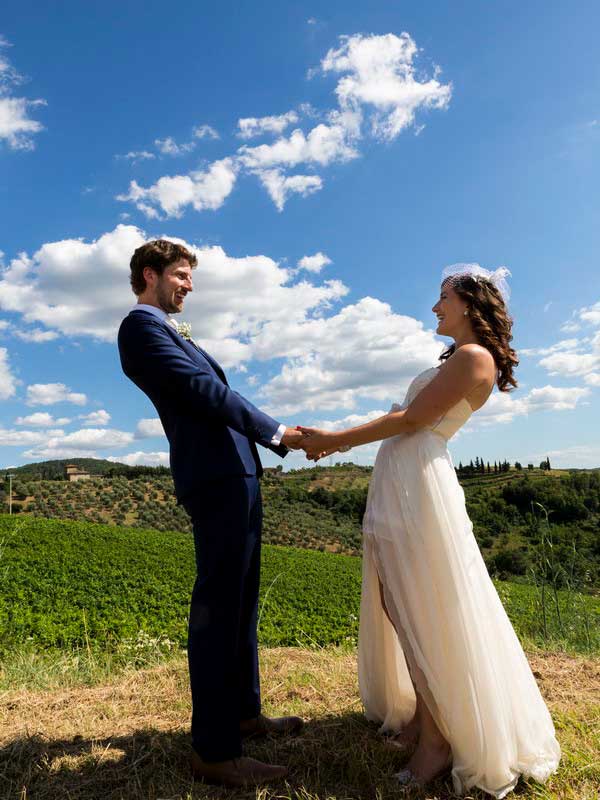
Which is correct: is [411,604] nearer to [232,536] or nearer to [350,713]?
[232,536]

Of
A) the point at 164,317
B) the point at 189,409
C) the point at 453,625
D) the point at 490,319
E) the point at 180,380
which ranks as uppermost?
the point at 164,317

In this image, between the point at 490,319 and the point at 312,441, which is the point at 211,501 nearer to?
the point at 312,441

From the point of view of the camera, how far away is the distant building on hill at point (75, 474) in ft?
220

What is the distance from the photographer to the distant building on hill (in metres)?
66.9

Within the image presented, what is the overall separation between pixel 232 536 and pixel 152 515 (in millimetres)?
49296

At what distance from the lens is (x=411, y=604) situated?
9.05 ft

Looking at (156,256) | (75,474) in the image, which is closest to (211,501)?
(156,256)

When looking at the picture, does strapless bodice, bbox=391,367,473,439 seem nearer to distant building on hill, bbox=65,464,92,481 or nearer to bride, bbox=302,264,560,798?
bride, bbox=302,264,560,798

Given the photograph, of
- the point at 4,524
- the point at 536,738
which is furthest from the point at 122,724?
the point at 4,524

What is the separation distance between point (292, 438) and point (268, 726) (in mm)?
1547

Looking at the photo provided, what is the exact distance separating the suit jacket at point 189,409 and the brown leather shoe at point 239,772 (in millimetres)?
1190

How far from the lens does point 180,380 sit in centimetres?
279

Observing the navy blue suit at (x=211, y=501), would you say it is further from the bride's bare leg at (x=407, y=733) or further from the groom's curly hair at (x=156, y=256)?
the bride's bare leg at (x=407, y=733)

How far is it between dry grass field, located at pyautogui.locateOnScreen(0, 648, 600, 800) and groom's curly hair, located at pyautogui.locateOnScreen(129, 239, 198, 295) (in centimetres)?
234
